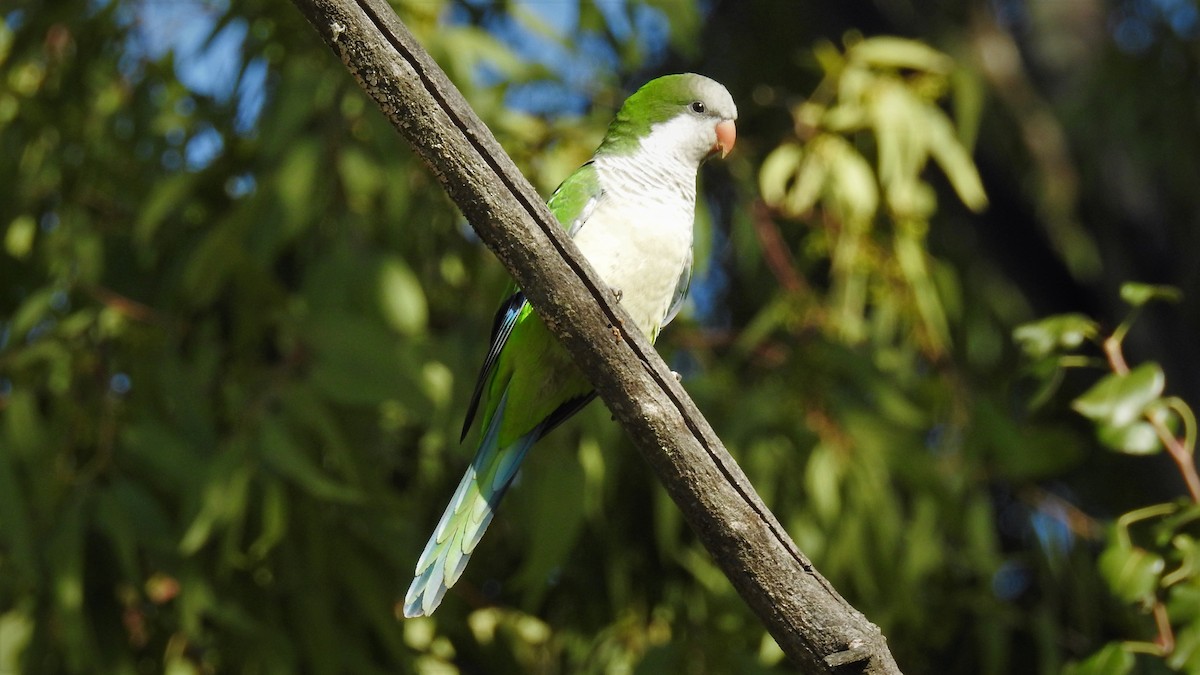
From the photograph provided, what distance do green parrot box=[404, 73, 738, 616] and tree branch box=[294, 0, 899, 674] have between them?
557 mm

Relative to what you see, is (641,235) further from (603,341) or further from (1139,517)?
(1139,517)

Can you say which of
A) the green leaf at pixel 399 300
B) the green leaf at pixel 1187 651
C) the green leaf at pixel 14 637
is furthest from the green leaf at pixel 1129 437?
the green leaf at pixel 14 637

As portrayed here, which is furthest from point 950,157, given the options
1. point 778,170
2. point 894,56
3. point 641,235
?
point 641,235

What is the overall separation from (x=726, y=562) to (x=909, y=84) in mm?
1998

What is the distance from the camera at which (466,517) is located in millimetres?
2174

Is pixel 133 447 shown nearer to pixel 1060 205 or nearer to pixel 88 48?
pixel 88 48

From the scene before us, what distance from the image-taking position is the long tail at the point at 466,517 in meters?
2.07

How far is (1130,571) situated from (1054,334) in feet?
1.27

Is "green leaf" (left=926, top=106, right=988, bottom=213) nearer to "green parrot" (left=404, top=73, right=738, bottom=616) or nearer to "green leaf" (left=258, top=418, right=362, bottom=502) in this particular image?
"green parrot" (left=404, top=73, right=738, bottom=616)

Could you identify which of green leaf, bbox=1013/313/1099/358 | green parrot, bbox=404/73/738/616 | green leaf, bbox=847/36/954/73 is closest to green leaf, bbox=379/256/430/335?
green parrot, bbox=404/73/738/616

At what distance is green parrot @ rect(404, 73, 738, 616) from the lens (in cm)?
224

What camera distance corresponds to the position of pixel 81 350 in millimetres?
2723

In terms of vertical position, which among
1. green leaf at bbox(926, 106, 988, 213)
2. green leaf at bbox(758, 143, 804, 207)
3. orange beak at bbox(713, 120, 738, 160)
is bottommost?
green leaf at bbox(926, 106, 988, 213)

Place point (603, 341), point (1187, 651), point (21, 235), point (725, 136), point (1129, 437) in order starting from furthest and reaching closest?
1. point (21, 235)
2. point (725, 136)
3. point (1129, 437)
4. point (1187, 651)
5. point (603, 341)
